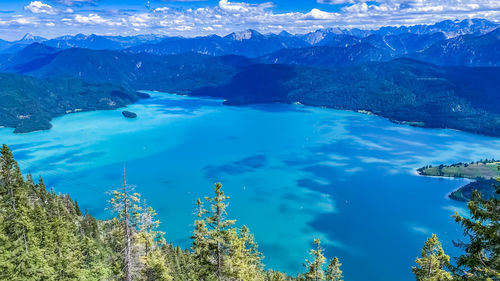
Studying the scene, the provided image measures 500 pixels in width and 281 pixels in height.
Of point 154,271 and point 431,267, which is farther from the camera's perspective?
point 154,271

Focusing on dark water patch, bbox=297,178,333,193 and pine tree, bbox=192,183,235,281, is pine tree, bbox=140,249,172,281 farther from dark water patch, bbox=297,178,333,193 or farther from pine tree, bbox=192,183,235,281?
dark water patch, bbox=297,178,333,193

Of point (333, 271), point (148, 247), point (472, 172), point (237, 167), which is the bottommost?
point (148, 247)

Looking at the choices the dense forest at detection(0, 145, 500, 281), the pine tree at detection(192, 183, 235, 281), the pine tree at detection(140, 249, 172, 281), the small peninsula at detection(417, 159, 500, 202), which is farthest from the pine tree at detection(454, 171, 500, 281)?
the small peninsula at detection(417, 159, 500, 202)

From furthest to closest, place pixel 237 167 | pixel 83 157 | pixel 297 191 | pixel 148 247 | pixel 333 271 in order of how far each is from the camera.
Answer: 1. pixel 83 157
2. pixel 237 167
3. pixel 297 191
4. pixel 333 271
5. pixel 148 247

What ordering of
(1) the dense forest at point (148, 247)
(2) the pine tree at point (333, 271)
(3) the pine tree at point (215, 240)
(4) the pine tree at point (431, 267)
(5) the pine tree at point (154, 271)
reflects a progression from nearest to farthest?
(1) the dense forest at point (148, 247)
(3) the pine tree at point (215, 240)
(4) the pine tree at point (431, 267)
(5) the pine tree at point (154, 271)
(2) the pine tree at point (333, 271)

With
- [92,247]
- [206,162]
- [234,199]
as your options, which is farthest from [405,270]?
[206,162]

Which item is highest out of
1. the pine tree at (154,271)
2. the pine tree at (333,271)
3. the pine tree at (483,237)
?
the pine tree at (333,271)

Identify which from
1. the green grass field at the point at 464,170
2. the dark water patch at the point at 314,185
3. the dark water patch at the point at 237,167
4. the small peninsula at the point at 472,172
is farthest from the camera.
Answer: the green grass field at the point at 464,170

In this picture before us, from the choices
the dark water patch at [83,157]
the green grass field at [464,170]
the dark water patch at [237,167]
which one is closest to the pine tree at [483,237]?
the dark water patch at [237,167]

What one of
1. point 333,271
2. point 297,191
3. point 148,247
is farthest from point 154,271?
point 297,191

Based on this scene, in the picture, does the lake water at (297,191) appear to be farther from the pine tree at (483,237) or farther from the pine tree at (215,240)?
the pine tree at (483,237)

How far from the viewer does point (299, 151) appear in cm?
19725

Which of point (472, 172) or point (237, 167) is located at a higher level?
point (472, 172)

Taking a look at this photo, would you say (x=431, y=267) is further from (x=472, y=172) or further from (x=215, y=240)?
(x=472, y=172)
